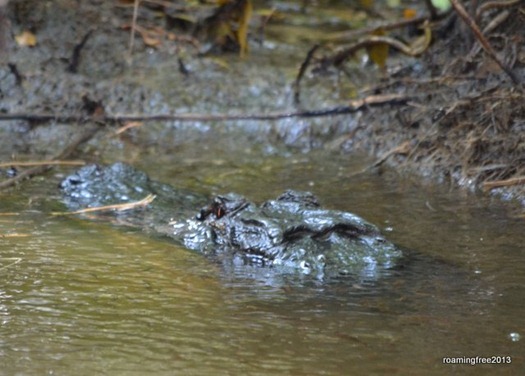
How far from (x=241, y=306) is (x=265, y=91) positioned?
14.4 ft

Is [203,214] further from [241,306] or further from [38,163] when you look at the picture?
[38,163]

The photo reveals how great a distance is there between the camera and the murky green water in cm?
316

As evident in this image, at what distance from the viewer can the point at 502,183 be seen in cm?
572

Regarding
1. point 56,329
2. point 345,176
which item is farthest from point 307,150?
point 56,329

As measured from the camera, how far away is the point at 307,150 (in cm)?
723

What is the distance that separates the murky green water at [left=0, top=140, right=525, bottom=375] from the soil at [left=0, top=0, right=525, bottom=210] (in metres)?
0.98

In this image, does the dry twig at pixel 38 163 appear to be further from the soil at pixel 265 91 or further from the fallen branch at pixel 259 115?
the fallen branch at pixel 259 115

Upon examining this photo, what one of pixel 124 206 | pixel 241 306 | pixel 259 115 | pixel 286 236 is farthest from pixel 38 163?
pixel 241 306

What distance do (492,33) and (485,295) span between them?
11.1ft

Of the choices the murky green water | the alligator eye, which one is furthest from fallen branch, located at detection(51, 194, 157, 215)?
the alligator eye

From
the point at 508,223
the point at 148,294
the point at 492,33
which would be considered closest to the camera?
the point at 148,294

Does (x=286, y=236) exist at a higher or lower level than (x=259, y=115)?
lower

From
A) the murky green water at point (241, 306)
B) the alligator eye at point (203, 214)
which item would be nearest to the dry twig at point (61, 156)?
the murky green water at point (241, 306)

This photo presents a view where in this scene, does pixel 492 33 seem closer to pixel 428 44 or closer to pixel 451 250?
pixel 428 44
